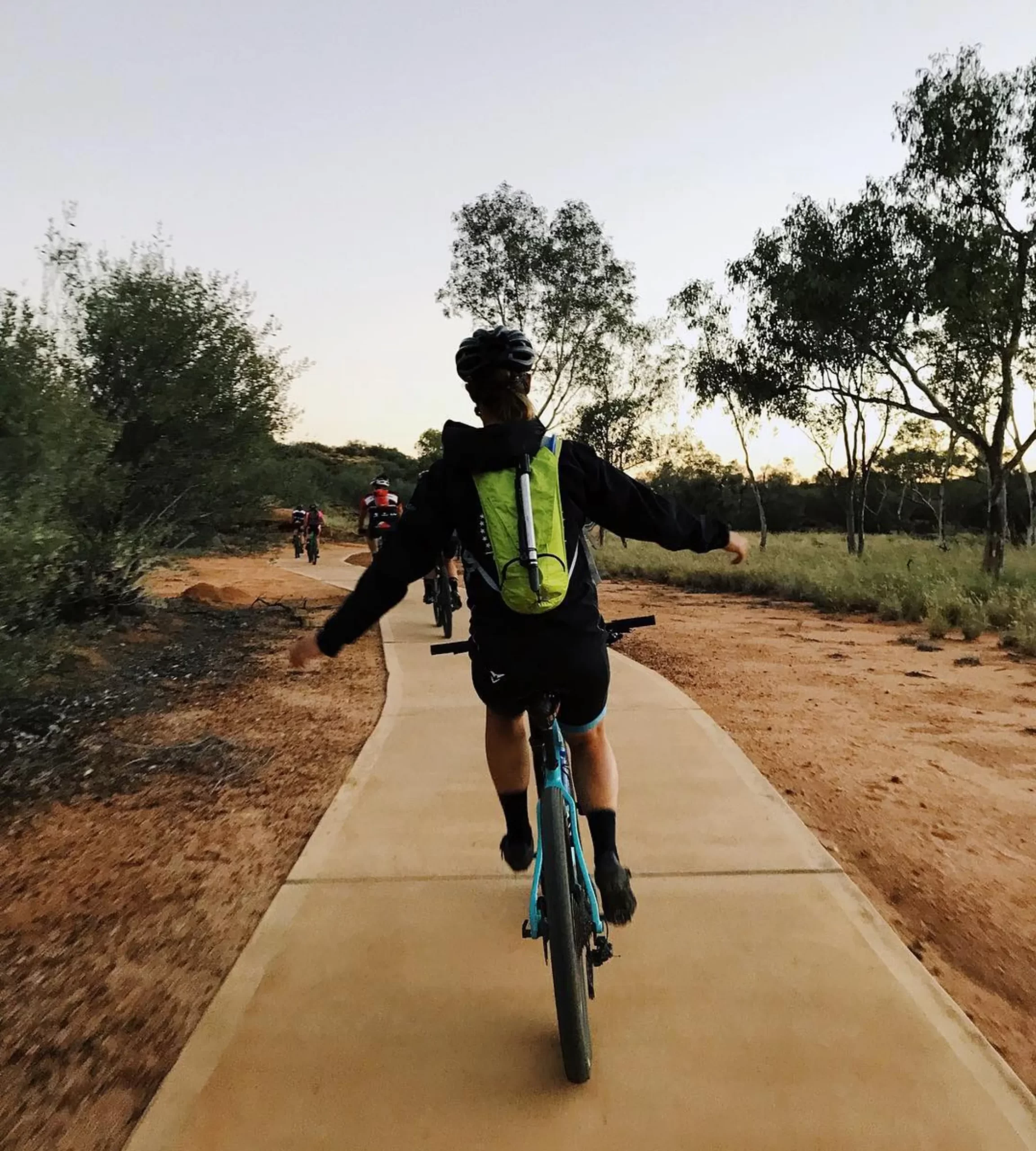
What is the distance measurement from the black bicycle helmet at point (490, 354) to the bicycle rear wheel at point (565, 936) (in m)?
1.19

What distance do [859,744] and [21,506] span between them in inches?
226

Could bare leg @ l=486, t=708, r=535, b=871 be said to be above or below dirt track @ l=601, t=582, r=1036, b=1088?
above

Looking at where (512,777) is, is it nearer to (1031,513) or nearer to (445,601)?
(445,601)

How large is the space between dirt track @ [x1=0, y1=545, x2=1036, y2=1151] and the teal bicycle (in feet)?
3.82

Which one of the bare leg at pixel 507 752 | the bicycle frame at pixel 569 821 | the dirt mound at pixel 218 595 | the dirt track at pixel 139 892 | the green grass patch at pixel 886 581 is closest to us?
the bicycle frame at pixel 569 821

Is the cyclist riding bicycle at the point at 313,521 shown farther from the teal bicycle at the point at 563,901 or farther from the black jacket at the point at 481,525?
the teal bicycle at the point at 563,901

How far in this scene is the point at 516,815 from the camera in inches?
111

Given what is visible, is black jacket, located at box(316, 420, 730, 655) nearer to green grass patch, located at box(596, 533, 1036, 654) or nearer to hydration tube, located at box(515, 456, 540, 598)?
hydration tube, located at box(515, 456, 540, 598)

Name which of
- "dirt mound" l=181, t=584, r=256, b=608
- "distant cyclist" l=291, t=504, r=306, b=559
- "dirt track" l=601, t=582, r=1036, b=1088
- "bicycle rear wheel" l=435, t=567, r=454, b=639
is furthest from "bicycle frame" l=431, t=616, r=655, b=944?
"distant cyclist" l=291, t=504, r=306, b=559

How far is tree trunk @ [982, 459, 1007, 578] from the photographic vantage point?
16.1 m

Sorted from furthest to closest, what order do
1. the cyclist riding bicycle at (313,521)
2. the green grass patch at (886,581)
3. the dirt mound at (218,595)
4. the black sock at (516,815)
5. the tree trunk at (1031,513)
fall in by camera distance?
the tree trunk at (1031,513), the cyclist riding bicycle at (313,521), the dirt mound at (218,595), the green grass patch at (886,581), the black sock at (516,815)

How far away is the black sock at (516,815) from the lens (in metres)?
2.79

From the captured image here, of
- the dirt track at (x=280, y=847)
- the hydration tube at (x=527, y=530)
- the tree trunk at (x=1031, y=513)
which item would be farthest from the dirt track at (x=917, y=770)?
the tree trunk at (x=1031, y=513)

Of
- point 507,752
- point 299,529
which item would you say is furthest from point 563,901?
point 299,529
